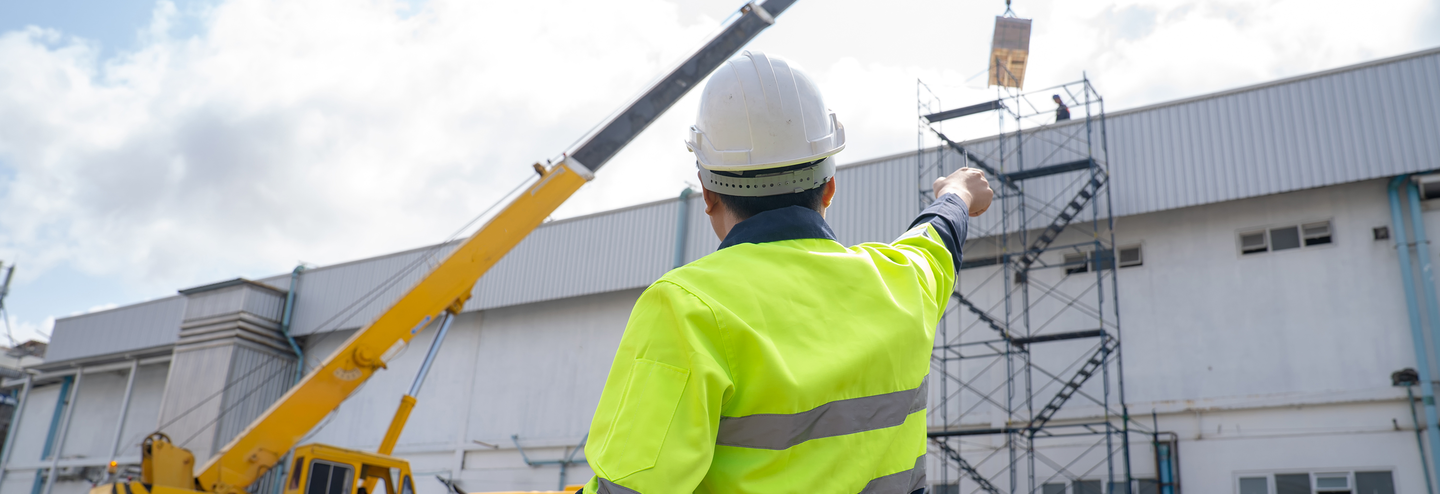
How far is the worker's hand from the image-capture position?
2320 mm

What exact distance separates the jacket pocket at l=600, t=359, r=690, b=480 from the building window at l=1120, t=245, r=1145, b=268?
1681 cm

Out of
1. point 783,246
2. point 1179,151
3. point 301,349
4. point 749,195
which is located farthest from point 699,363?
point 301,349

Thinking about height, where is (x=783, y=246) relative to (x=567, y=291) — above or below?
below

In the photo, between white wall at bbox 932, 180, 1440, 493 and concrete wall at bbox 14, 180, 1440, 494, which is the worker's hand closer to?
concrete wall at bbox 14, 180, 1440, 494

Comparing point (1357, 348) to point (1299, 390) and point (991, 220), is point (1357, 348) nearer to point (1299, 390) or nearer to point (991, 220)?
point (1299, 390)

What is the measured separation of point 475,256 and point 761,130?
40.9ft

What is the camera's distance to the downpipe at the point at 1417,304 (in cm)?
1330

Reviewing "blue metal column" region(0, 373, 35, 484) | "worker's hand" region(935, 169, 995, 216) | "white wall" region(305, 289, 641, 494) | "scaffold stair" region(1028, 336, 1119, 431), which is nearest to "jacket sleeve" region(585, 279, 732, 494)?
"worker's hand" region(935, 169, 995, 216)

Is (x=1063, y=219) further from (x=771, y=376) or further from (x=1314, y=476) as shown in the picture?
(x=771, y=376)

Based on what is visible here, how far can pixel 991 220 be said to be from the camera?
1777 cm

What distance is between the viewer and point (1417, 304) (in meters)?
13.9

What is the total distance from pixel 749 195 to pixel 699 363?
1.61 ft

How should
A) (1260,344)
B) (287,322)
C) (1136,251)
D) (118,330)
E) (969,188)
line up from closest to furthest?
1. (969,188)
2. (1260,344)
3. (1136,251)
4. (287,322)
5. (118,330)

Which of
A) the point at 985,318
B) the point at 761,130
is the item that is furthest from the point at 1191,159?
the point at 761,130
